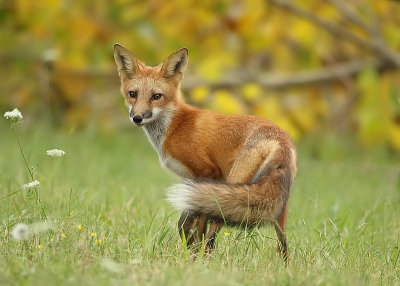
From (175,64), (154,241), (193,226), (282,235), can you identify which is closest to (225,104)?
(175,64)

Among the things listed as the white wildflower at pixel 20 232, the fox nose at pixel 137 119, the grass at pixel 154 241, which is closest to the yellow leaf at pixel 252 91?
the grass at pixel 154 241

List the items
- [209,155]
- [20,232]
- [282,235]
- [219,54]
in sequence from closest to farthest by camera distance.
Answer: [20,232] < [282,235] < [209,155] < [219,54]

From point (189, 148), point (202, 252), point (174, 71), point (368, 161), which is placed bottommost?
point (368, 161)

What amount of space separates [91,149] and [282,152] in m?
5.74

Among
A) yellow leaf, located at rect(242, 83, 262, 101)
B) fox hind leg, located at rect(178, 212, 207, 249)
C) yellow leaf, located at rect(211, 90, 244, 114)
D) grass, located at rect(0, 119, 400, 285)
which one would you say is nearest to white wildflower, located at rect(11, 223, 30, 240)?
grass, located at rect(0, 119, 400, 285)

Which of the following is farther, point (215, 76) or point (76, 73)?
point (76, 73)

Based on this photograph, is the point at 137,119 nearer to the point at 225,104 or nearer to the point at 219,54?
the point at 225,104

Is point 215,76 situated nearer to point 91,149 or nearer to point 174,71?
point 91,149

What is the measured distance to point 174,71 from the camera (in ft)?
20.2

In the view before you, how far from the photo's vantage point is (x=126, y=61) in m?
6.15

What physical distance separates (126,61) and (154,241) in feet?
6.88

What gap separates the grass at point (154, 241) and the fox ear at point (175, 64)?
127 cm

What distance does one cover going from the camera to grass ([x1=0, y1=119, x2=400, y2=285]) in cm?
397

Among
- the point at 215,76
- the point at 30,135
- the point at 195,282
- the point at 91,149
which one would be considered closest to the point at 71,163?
the point at 91,149
